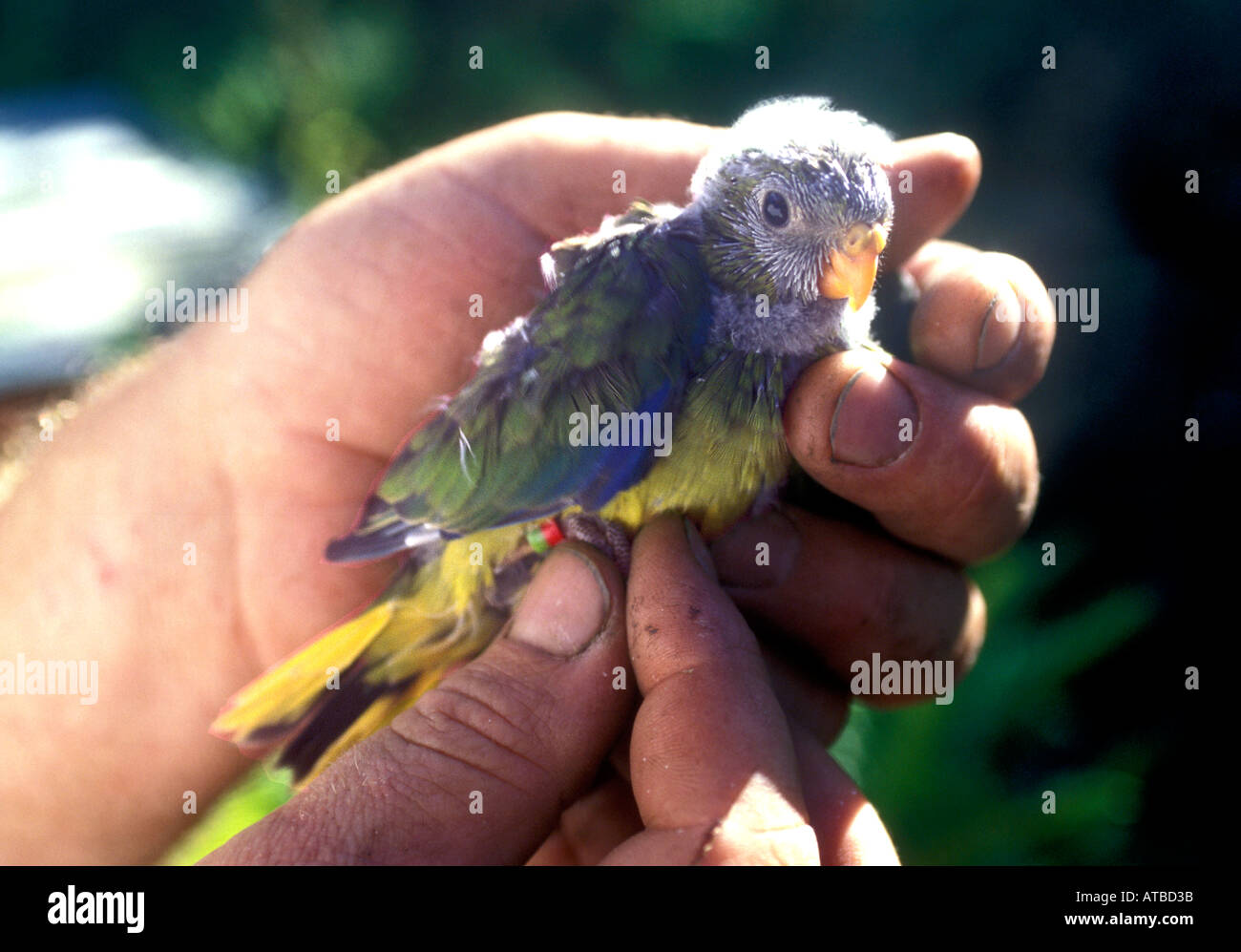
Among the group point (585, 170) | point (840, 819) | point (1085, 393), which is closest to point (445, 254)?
point (585, 170)

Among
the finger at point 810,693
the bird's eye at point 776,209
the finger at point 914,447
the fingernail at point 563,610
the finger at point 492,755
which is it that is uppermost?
the bird's eye at point 776,209

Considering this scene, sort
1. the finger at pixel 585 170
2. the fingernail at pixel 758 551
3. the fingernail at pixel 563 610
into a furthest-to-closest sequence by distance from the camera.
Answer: the finger at pixel 585 170 < the fingernail at pixel 758 551 < the fingernail at pixel 563 610

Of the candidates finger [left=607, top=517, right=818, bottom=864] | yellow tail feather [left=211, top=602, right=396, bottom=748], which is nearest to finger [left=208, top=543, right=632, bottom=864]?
finger [left=607, top=517, right=818, bottom=864]

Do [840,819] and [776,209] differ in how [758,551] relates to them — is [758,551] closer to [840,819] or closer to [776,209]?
[840,819]

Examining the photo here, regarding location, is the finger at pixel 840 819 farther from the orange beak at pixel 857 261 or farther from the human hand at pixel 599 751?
the orange beak at pixel 857 261

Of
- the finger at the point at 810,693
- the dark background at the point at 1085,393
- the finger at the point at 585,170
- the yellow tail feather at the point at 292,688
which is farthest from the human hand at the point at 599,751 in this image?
the dark background at the point at 1085,393

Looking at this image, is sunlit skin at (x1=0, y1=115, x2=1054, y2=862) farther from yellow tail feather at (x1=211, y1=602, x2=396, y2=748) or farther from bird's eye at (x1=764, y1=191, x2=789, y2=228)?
yellow tail feather at (x1=211, y1=602, x2=396, y2=748)
